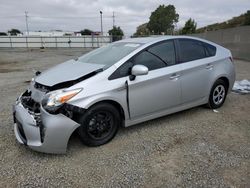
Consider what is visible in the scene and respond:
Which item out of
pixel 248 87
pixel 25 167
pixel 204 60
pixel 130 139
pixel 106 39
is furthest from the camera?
pixel 106 39

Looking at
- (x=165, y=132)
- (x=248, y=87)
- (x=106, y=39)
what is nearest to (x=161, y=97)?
(x=165, y=132)

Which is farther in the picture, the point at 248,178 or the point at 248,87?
the point at 248,87

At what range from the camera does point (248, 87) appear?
6.29m

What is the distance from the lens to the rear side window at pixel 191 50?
4.22m

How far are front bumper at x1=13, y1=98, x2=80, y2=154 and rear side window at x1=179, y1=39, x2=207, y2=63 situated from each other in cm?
222

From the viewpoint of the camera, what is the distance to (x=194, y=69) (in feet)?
13.9

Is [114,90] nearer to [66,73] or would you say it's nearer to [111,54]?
[66,73]

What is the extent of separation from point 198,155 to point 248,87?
3.95 metres

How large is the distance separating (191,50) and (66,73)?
2238 millimetres

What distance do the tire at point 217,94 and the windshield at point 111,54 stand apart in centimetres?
176

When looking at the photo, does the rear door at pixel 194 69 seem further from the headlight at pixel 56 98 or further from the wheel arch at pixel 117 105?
the headlight at pixel 56 98

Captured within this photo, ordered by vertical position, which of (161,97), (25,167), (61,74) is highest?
(61,74)

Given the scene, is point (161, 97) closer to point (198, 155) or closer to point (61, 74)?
point (198, 155)

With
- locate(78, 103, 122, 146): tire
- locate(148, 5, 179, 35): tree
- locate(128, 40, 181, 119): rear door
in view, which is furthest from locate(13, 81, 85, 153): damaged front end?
locate(148, 5, 179, 35): tree
